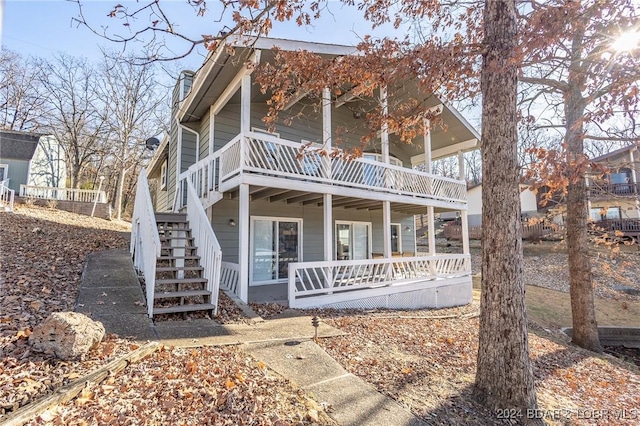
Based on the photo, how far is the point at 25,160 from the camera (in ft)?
65.0

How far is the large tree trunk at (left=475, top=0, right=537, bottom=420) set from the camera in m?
3.55

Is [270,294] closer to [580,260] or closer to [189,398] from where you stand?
[189,398]

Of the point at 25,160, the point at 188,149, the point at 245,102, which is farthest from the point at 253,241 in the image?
the point at 25,160

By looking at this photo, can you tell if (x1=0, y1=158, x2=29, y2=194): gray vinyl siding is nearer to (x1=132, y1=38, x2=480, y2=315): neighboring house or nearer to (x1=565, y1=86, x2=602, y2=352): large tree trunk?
(x1=132, y1=38, x2=480, y2=315): neighboring house

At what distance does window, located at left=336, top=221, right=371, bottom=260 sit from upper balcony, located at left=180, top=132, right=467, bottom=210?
2.13m

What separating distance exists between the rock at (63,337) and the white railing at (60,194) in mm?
17493

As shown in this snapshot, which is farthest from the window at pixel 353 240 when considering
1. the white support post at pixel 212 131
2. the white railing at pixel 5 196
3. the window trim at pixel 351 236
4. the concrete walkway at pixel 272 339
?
the white railing at pixel 5 196

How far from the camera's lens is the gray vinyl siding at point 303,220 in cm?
922

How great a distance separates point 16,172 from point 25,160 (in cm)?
88

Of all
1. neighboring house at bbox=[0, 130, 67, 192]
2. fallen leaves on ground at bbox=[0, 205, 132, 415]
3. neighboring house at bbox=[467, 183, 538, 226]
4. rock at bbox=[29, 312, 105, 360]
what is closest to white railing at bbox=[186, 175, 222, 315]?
fallen leaves on ground at bbox=[0, 205, 132, 415]

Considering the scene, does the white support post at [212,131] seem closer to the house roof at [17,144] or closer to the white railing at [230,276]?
the white railing at [230,276]

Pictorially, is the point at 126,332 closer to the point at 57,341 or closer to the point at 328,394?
the point at 57,341

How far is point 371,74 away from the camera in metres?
5.13

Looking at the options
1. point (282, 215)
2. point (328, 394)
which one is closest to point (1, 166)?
point (282, 215)
